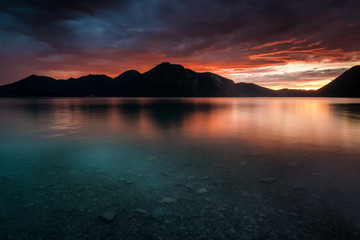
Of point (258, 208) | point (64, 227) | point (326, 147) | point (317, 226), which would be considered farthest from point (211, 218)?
point (326, 147)

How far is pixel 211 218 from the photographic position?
630cm

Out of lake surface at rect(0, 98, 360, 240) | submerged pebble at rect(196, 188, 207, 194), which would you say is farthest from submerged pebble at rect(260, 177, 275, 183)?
submerged pebble at rect(196, 188, 207, 194)

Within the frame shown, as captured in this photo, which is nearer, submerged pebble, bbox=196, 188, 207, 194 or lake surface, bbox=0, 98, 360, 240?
lake surface, bbox=0, 98, 360, 240

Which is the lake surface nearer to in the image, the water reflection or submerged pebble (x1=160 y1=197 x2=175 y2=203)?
submerged pebble (x1=160 y1=197 x2=175 y2=203)

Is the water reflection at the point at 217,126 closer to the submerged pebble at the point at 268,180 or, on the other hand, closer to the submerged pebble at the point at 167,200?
the submerged pebble at the point at 268,180

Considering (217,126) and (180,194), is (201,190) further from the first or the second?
(217,126)

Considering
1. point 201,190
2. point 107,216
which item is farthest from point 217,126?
point 107,216

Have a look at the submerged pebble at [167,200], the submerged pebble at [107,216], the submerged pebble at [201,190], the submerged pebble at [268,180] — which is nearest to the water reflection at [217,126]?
the submerged pebble at [268,180]

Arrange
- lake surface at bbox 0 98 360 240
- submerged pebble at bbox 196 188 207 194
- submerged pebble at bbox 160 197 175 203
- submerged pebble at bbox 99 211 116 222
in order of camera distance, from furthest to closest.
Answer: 1. submerged pebble at bbox 196 188 207 194
2. submerged pebble at bbox 160 197 175 203
3. submerged pebble at bbox 99 211 116 222
4. lake surface at bbox 0 98 360 240

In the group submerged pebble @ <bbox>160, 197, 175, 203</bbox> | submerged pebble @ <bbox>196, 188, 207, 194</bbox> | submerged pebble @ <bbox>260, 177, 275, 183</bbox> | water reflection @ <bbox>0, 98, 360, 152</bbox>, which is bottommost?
submerged pebble @ <bbox>160, 197, 175, 203</bbox>

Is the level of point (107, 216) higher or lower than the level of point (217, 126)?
lower

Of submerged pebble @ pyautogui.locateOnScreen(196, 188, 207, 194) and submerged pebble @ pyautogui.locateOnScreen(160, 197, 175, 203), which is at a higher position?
submerged pebble @ pyautogui.locateOnScreen(196, 188, 207, 194)

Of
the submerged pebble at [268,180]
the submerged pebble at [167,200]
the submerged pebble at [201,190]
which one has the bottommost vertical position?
the submerged pebble at [167,200]

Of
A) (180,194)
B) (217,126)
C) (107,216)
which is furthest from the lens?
(217,126)
